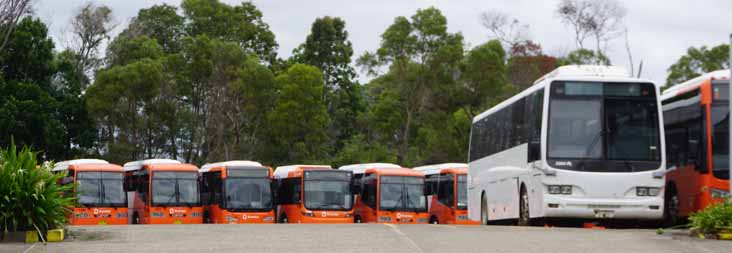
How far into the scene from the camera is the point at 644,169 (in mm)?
22625

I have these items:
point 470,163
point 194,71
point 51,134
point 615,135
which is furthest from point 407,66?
point 615,135

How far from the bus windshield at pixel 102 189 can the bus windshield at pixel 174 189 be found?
6.24ft

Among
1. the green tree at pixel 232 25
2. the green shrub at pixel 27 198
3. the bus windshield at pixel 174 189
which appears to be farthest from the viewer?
the green tree at pixel 232 25

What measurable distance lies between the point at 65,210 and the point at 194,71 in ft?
150

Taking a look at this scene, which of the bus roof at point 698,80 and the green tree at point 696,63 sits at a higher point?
the green tree at point 696,63

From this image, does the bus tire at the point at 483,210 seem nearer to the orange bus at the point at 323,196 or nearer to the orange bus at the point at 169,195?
the orange bus at the point at 323,196

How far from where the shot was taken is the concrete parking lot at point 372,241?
1598cm

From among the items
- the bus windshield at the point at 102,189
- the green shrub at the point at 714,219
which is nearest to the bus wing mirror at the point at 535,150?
the green shrub at the point at 714,219

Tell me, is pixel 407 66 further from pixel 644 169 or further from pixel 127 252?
pixel 127 252

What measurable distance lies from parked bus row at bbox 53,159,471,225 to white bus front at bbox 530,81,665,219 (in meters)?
20.3

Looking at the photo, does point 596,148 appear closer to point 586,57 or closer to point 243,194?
point 243,194

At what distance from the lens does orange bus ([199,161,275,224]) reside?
138 ft

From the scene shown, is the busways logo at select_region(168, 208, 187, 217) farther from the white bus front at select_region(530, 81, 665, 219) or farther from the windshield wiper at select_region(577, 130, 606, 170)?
the windshield wiper at select_region(577, 130, 606, 170)

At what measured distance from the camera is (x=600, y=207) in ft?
73.9
